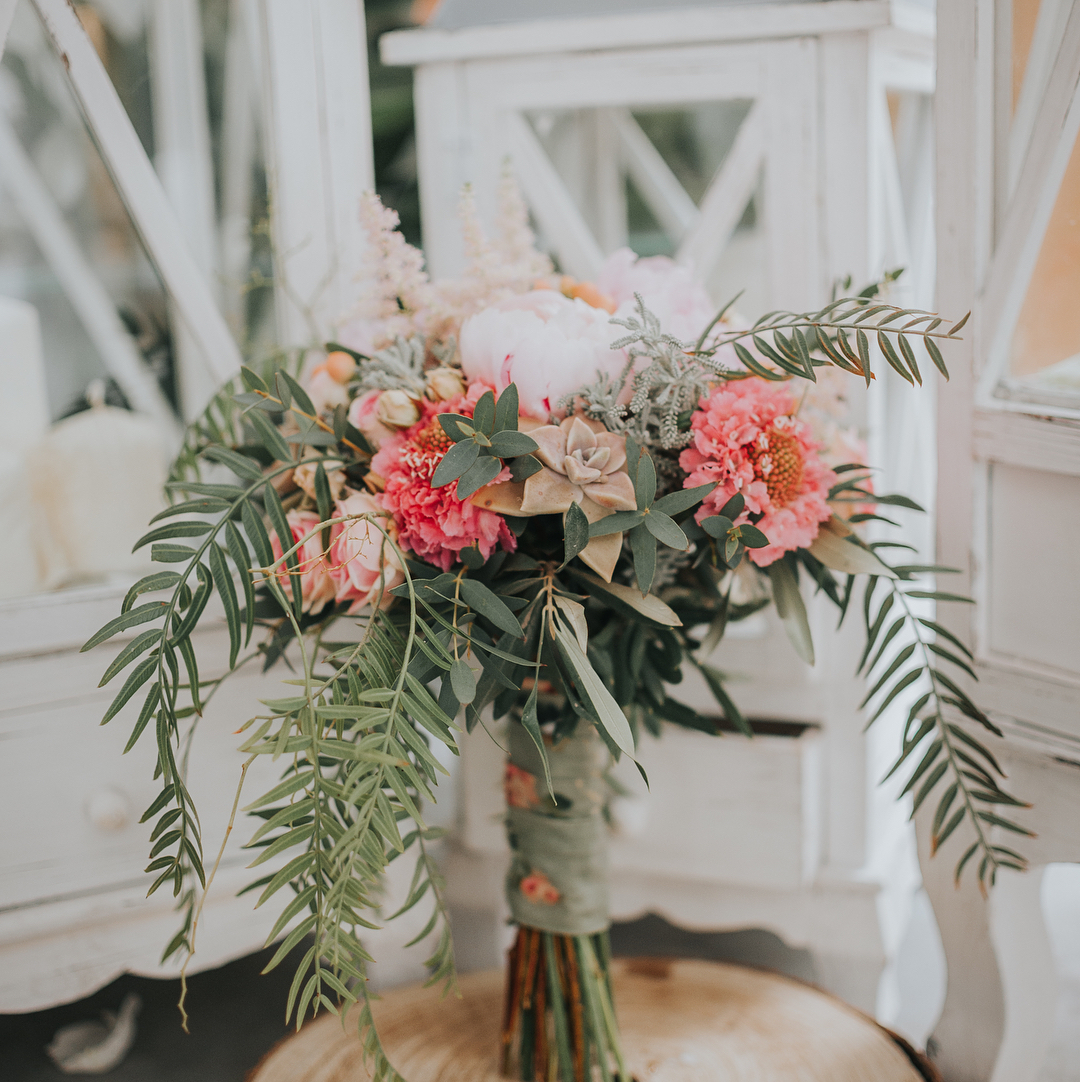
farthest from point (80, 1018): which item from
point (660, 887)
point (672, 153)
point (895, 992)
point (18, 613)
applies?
point (672, 153)

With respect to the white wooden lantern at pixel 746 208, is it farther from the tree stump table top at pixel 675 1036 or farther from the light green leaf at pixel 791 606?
the light green leaf at pixel 791 606

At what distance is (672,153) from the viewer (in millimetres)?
1077

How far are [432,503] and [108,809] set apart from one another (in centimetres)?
47

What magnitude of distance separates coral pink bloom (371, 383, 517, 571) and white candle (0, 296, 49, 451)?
401 mm

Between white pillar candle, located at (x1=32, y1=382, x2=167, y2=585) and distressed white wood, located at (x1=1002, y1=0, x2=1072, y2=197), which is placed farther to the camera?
white pillar candle, located at (x1=32, y1=382, x2=167, y2=585)

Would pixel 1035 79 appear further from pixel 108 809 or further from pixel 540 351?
pixel 108 809

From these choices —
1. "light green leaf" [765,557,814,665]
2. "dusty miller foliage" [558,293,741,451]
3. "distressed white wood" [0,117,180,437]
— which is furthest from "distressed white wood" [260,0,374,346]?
"light green leaf" [765,557,814,665]

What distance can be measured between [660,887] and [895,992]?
35cm

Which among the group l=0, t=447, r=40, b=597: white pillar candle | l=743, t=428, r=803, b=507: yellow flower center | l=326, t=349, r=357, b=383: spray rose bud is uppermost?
l=326, t=349, r=357, b=383: spray rose bud

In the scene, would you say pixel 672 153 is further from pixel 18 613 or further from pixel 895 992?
pixel 895 992

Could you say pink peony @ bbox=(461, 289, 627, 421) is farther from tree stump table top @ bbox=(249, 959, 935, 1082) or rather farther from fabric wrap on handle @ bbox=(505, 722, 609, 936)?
tree stump table top @ bbox=(249, 959, 935, 1082)

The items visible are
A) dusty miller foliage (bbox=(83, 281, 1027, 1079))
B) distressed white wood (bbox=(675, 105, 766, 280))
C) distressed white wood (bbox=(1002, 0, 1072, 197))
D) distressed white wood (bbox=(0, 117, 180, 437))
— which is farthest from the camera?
distressed white wood (bbox=(675, 105, 766, 280))

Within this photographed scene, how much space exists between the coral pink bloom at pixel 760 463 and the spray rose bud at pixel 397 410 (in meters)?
0.18

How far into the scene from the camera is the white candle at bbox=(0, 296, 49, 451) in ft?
2.85
